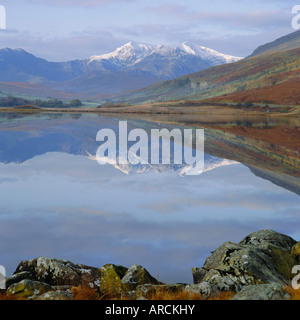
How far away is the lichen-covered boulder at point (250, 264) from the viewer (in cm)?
→ 836

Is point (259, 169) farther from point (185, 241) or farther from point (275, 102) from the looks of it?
point (275, 102)

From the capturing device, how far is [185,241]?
12.6 meters

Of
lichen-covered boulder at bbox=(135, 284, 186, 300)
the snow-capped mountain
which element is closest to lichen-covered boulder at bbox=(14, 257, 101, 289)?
lichen-covered boulder at bbox=(135, 284, 186, 300)

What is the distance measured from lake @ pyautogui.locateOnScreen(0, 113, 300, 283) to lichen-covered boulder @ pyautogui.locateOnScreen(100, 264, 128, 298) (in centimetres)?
195

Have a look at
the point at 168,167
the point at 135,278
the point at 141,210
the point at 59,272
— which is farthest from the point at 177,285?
the point at 168,167

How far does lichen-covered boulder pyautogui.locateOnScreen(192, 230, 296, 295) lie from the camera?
8.36 metres

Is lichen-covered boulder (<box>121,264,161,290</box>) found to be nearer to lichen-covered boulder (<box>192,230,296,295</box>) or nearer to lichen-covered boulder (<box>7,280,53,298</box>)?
lichen-covered boulder (<box>192,230,296,295</box>)

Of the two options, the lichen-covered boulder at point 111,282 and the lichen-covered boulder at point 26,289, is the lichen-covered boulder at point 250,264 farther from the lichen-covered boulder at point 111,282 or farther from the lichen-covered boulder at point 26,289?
the lichen-covered boulder at point 26,289

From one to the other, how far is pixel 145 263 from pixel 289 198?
32.3 feet

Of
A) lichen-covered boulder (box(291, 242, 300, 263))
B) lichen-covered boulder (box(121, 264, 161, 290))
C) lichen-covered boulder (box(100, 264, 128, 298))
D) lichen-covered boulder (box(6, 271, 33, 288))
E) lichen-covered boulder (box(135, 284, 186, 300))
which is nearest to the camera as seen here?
lichen-covered boulder (box(135, 284, 186, 300))

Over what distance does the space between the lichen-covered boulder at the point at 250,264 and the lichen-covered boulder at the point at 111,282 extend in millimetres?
1775

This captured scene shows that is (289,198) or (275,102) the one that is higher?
(275,102)

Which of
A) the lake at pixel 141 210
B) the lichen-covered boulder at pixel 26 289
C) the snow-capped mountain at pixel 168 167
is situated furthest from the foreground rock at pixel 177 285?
the snow-capped mountain at pixel 168 167
